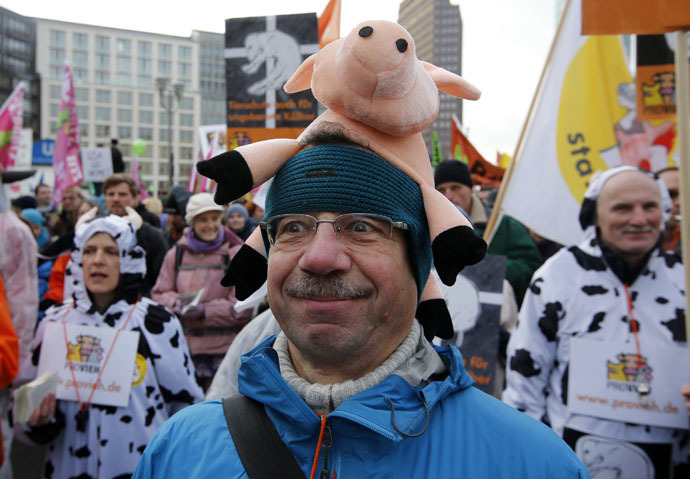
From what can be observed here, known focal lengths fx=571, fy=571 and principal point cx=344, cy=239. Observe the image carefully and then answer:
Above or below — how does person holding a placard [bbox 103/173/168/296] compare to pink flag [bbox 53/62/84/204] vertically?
below

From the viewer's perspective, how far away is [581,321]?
8.79ft

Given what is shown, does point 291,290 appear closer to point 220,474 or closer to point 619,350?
point 220,474

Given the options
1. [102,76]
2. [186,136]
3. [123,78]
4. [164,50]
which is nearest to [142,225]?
[186,136]

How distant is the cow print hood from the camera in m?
2.99

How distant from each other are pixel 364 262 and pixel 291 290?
0.17 meters

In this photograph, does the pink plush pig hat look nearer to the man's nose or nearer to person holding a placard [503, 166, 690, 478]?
the man's nose

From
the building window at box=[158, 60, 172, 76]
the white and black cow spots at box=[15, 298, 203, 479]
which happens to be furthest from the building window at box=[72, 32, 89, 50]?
the white and black cow spots at box=[15, 298, 203, 479]

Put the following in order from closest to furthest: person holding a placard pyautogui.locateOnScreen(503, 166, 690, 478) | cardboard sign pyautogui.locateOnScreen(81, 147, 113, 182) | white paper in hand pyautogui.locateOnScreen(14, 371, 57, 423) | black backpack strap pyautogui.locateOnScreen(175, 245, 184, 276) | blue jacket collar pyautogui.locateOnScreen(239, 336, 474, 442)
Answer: blue jacket collar pyautogui.locateOnScreen(239, 336, 474, 442), white paper in hand pyautogui.locateOnScreen(14, 371, 57, 423), person holding a placard pyautogui.locateOnScreen(503, 166, 690, 478), black backpack strap pyautogui.locateOnScreen(175, 245, 184, 276), cardboard sign pyautogui.locateOnScreen(81, 147, 113, 182)

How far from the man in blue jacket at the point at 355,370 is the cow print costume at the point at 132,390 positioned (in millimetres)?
1603

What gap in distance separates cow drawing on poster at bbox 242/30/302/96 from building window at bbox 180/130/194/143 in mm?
87030

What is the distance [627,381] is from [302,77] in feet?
6.51

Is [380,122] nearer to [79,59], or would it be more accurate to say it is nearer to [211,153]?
[211,153]

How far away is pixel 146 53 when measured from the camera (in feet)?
297

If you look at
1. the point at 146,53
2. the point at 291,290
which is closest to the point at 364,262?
the point at 291,290
